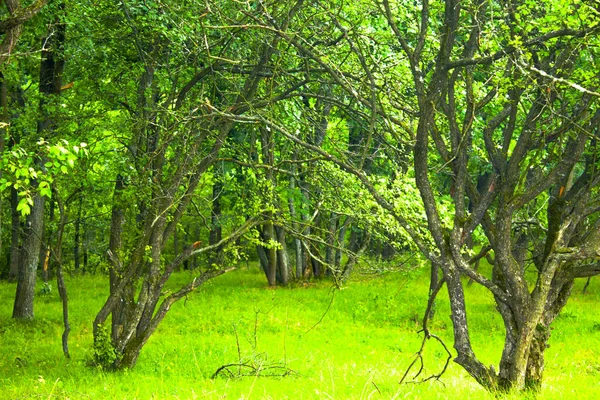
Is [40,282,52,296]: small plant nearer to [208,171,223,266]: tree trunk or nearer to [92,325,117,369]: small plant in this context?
[208,171,223,266]: tree trunk

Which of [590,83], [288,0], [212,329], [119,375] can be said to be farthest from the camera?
[212,329]

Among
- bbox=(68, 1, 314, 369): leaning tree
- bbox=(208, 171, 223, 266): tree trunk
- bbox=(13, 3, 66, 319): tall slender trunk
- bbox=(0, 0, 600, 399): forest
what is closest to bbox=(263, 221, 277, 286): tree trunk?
bbox=(208, 171, 223, 266): tree trunk

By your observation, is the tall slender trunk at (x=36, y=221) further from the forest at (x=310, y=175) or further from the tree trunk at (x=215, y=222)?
the tree trunk at (x=215, y=222)

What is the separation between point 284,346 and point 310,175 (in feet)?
13.6

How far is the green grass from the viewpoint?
10.7 metres

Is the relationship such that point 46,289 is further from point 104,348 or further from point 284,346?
point 284,346

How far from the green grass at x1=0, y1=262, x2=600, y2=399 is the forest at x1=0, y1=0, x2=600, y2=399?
0.13 meters

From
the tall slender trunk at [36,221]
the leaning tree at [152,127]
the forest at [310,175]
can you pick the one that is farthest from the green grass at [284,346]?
the leaning tree at [152,127]

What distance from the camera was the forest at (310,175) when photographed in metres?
9.41

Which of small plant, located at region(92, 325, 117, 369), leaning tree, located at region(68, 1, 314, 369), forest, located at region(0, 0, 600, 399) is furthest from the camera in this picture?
small plant, located at region(92, 325, 117, 369)

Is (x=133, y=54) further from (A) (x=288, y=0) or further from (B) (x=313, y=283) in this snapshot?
(B) (x=313, y=283)

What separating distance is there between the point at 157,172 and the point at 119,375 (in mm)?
3882

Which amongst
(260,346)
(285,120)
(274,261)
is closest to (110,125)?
(285,120)

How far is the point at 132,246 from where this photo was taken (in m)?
14.1
